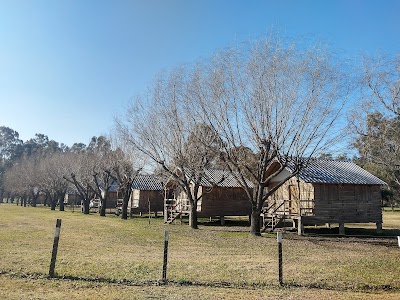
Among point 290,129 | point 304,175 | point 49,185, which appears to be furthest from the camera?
point 49,185

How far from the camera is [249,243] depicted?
17875 millimetres

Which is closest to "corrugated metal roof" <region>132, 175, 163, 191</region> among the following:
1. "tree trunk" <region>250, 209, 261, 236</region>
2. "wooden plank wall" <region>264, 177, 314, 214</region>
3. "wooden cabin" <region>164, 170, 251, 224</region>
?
"wooden cabin" <region>164, 170, 251, 224</region>

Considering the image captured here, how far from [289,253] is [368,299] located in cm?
711

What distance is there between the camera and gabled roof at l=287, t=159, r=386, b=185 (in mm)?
24672

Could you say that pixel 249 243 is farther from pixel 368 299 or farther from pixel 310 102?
pixel 368 299

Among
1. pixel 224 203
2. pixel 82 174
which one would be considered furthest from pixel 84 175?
pixel 224 203

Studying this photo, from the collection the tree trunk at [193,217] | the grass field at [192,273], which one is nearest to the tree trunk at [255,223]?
the grass field at [192,273]

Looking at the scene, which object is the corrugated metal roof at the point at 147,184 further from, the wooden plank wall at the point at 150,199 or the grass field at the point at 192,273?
the grass field at the point at 192,273

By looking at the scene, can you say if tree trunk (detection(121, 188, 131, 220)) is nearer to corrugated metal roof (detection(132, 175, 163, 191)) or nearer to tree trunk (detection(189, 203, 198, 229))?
corrugated metal roof (detection(132, 175, 163, 191))

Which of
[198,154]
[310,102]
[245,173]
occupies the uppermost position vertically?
[310,102]

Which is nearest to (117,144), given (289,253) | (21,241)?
(21,241)

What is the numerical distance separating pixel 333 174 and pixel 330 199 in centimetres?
206

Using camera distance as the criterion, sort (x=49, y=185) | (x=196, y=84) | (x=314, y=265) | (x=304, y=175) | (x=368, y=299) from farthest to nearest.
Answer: (x=49, y=185), (x=304, y=175), (x=196, y=84), (x=314, y=265), (x=368, y=299)

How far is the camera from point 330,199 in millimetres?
24703
